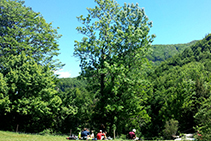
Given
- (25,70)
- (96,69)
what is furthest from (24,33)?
(96,69)

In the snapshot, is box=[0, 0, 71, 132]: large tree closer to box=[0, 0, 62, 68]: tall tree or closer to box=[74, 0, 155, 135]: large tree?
box=[0, 0, 62, 68]: tall tree

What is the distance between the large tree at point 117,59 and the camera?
72.3 feet

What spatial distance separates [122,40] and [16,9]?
17843 mm

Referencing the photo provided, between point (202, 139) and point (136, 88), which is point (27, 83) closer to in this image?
point (136, 88)

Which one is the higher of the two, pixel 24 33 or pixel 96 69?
pixel 24 33

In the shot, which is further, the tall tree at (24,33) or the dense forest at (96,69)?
the tall tree at (24,33)

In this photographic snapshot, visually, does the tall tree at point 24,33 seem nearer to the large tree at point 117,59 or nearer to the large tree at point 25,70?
the large tree at point 25,70

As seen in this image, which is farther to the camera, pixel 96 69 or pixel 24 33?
pixel 24 33

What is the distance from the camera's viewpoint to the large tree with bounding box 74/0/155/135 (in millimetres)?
22031

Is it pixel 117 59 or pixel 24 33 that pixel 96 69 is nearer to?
pixel 117 59

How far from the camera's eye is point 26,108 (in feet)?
78.0

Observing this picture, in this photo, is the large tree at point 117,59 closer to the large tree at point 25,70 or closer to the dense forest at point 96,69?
the dense forest at point 96,69

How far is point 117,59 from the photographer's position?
22.3 m

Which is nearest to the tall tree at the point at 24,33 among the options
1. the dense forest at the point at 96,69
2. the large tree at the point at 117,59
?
the dense forest at the point at 96,69
